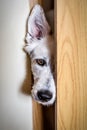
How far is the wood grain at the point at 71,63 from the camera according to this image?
2.00 ft

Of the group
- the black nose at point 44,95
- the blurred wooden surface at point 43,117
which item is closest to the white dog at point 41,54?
the black nose at point 44,95

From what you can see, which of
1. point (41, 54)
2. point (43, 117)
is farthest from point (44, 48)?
point (43, 117)

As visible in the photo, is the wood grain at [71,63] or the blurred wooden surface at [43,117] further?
the blurred wooden surface at [43,117]

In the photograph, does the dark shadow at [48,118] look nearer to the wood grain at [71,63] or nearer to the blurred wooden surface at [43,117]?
the blurred wooden surface at [43,117]

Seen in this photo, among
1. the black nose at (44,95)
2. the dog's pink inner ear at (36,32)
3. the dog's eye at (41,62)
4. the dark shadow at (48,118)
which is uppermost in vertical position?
the dog's pink inner ear at (36,32)

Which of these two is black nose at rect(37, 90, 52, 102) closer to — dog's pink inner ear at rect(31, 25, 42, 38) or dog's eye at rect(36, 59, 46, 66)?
dog's eye at rect(36, 59, 46, 66)

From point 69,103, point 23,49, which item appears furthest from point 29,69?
point 69,103

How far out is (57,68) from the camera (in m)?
0.61

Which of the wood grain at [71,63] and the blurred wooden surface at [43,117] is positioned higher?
the wood grain at [71,63]

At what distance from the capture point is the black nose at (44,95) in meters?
0.62

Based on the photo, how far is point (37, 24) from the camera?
68 centimetres

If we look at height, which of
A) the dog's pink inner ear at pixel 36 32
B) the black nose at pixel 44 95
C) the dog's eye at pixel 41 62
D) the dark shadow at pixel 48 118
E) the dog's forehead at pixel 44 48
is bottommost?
the dark shadow at pixel 48 118

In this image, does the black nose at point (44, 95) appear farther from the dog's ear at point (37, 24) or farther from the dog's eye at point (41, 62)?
the dog's ear at point (37, 24)

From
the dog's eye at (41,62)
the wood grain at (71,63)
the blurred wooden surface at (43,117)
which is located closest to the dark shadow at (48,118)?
the blurred wooden surface at (43,117)
